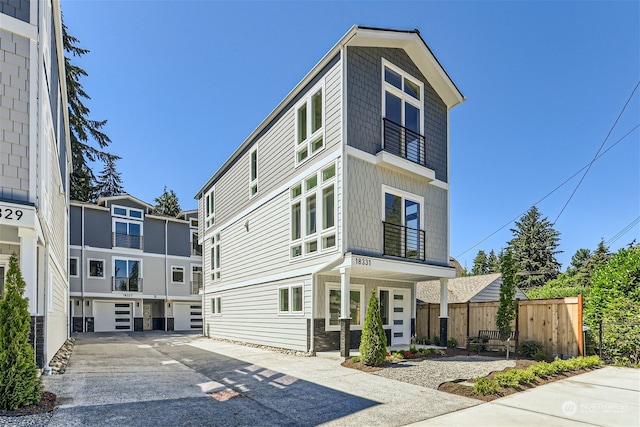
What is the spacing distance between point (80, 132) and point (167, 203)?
634 inches

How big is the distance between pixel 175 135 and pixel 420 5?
2126 cm

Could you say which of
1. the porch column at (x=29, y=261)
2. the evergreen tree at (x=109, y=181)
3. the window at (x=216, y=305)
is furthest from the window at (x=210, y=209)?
the evergreen tree at (x=109, y=181)

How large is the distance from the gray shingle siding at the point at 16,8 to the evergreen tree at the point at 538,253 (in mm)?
40764

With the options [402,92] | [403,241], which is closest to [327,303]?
[403,241]

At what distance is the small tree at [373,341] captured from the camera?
9219 millimetres

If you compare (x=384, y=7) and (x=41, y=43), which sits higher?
Result: (x=384, y=7)

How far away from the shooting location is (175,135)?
29.2 metres

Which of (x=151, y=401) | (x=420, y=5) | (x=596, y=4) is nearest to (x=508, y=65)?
(x=596, y=4)

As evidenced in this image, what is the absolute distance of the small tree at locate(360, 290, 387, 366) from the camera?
922cm

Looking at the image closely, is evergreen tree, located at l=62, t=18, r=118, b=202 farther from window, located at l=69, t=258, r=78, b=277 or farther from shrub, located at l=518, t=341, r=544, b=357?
shrub, located at l=518, t=341, r=544, b=357

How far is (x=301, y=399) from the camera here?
648cm

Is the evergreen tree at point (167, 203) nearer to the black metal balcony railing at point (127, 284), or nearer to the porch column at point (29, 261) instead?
the black metal balcony railing at point (127, 284)

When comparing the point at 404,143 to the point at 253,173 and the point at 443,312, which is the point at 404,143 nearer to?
the point at 443,312

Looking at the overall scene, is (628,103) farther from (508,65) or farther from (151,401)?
(151,401)
